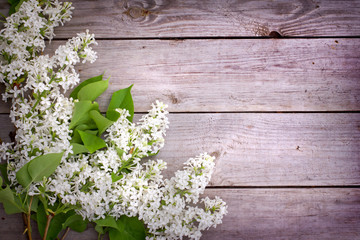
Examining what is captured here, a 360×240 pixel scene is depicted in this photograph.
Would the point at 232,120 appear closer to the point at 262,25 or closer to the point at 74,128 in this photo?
the point at 262,25

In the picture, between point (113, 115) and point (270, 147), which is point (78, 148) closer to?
point (113, 115)

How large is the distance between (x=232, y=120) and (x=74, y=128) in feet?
1.25

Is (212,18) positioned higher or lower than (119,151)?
higher

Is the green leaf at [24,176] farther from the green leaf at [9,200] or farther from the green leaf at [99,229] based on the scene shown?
the green leaf at [99,229]

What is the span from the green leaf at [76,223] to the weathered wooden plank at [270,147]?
0.23m

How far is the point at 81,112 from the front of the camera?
0.74 m

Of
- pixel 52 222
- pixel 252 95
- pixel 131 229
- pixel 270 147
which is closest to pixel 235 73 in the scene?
pixel 252 95

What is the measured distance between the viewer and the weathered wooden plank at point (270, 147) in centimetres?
86

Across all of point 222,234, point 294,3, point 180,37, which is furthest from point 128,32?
point 222,234

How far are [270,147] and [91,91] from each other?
46 cm

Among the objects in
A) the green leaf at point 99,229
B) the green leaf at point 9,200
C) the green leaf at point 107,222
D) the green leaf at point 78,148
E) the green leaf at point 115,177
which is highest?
the green leaf at point 78,148

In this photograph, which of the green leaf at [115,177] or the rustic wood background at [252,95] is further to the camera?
the rustic wood background at [252,95]

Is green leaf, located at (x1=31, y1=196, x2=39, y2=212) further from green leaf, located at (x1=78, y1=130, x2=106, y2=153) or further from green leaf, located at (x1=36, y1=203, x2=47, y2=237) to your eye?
green leaf, located at (x1=78, y1=130, x2=106, y2=153)

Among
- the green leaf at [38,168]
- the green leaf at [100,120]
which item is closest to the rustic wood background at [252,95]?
the green leaf at [100,120]
